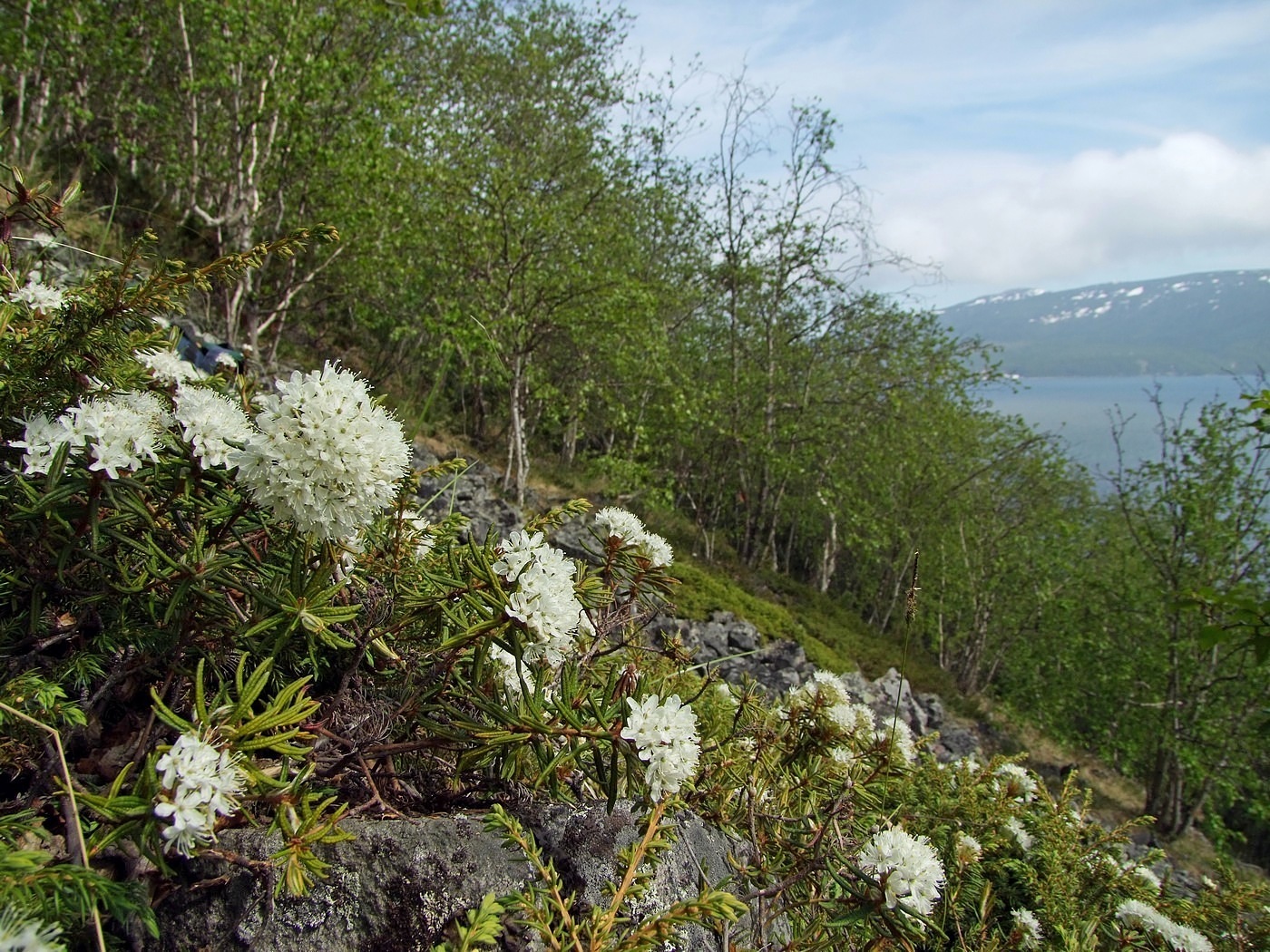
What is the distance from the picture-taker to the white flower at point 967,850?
2.39 m

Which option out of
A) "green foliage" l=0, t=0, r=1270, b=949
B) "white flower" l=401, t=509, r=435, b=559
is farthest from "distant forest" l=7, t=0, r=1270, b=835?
"white flower" l=401, t=509, r=435, b=559

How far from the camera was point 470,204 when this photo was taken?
10594mm

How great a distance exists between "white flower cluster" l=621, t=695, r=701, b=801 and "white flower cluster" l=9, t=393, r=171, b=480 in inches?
42.0

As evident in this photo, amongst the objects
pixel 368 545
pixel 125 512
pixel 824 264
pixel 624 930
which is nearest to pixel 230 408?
pixel 125 512

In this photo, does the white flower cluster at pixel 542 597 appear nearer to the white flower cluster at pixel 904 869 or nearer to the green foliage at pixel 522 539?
the green foliage at pixel 522 539

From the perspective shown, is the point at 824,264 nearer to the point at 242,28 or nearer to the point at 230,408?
the point at 242,28

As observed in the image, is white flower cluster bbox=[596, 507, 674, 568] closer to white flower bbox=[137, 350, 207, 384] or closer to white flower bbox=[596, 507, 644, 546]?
white flower bbox=[596, 507, 644, 546]

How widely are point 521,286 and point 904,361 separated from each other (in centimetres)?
1107

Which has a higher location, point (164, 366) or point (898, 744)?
point (164, 366)

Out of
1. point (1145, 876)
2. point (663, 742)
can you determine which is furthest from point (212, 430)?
point (1145, 876)

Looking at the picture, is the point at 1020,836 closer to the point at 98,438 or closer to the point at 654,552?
the point at 654,552

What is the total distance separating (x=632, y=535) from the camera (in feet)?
7.05

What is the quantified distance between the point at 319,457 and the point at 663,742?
0.85 metres

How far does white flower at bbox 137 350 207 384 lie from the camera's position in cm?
193
